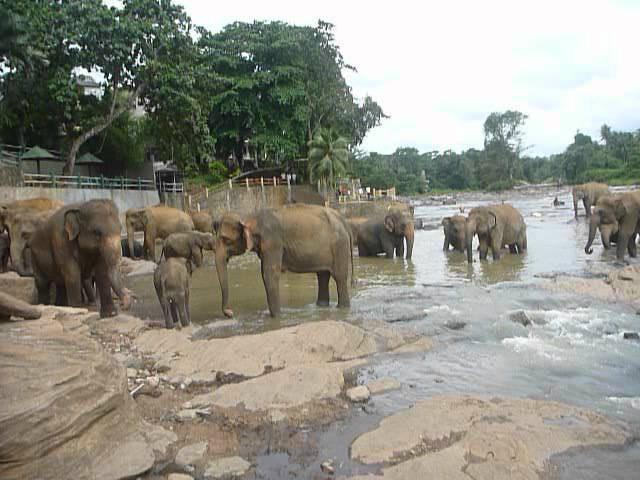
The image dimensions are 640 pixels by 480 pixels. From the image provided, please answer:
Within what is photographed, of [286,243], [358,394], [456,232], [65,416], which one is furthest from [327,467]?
[456,232]

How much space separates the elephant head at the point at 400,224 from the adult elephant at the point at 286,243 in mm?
8575

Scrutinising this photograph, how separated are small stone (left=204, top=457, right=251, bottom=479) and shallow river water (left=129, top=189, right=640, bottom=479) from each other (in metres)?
0.13

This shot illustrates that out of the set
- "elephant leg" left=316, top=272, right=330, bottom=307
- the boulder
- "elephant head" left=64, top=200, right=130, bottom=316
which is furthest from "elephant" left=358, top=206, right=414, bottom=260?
the boulder

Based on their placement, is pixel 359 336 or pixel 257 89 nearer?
pixel 359 336

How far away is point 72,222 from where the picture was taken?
938 cm

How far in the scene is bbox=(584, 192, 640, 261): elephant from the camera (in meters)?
16.9

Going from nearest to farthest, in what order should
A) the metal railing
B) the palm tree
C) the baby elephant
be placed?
the baby elephant, the metal railing, the palm tree

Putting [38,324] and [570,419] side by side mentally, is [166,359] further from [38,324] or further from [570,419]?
[570,419]

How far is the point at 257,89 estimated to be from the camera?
139 ft

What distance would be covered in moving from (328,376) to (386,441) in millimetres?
1578

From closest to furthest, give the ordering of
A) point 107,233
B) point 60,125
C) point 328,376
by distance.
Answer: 1. point 328,376
2. point 107,233
3. point 60,125

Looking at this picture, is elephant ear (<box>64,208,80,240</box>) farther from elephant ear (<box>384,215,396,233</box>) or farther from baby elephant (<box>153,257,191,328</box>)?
elephant ear (<box>384,215,396,233</box>)

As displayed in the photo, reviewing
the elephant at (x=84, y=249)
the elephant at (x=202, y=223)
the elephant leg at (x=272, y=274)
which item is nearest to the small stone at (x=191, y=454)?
the elephant leg at (x=272, y=274)

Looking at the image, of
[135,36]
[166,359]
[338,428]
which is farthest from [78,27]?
[338,428]
